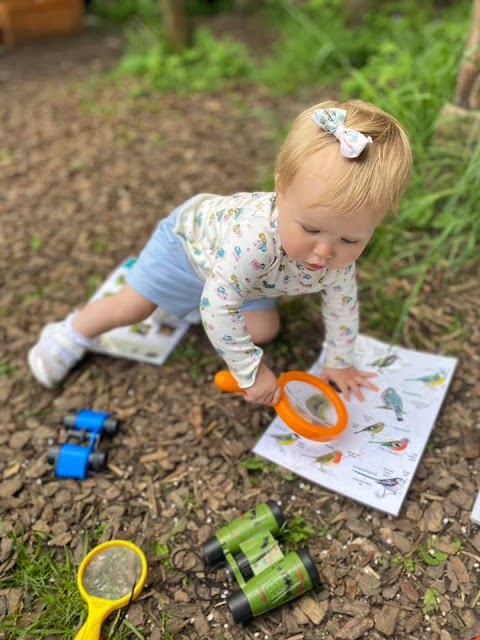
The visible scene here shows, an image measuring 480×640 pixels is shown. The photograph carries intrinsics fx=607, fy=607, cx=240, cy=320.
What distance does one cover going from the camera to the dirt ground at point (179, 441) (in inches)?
56.7

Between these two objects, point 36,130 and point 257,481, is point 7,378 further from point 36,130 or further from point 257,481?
point 36,130

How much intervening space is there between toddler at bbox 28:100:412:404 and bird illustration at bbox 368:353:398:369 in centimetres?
7

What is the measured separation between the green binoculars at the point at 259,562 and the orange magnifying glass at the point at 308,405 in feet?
0.72

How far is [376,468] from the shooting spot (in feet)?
5.38

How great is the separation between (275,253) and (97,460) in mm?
760

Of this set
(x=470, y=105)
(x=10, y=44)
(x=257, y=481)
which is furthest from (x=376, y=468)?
(x=10, y=44)

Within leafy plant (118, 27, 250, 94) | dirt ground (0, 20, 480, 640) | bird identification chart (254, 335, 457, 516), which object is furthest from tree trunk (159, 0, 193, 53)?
bird identification chart (254, 335, 457, 516)

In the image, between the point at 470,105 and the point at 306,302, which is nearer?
the point at 306,302

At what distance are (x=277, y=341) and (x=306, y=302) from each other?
0.66ft

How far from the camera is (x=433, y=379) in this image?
1.86m

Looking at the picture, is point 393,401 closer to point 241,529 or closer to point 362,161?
point 241,529

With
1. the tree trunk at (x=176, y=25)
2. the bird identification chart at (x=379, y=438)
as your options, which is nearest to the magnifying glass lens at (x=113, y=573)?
the bird identification chart at (x=379, y=438)

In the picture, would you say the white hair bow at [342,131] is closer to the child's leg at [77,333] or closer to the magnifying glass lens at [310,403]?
the magnifying glass lens at [310,403]

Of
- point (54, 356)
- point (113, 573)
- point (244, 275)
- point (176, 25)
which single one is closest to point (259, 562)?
point (113, 573)
